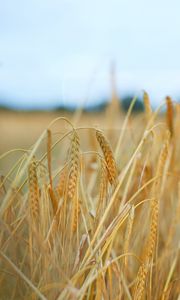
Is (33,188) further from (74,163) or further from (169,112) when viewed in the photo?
(169,112)

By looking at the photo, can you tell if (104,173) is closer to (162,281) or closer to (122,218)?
(122,218)

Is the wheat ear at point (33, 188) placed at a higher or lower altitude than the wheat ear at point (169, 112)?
lower

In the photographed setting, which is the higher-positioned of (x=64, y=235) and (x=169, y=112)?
(x=169, y=112)

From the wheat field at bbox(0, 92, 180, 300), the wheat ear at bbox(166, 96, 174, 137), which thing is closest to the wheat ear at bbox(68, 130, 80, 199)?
the wheat field at bbox(0, 92, 180, 300)

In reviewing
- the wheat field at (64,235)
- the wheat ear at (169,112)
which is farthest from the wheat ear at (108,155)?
the wheat ear at (169,112)

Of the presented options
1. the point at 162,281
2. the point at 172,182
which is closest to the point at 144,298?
the point at 162,281

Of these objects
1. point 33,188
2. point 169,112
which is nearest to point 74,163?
point 33,188

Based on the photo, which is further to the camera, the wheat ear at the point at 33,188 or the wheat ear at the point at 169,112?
the wheat ear at the point at 169,112

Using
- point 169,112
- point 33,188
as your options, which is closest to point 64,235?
point 33,188

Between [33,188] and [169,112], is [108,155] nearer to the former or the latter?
[33,188]

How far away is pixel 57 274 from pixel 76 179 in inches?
4.4

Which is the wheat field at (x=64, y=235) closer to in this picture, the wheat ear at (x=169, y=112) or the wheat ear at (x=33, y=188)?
the wheat ear at (x=33, y=188)

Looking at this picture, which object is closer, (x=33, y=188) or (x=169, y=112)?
(x=33, y=188)

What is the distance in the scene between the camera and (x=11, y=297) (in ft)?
2.22
